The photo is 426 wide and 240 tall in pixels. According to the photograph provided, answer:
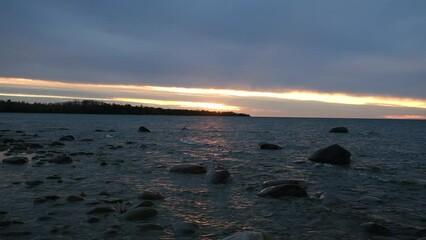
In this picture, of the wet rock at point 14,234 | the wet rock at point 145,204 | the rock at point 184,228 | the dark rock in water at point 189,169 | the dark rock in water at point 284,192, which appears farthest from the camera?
the dark rock in water at point 189,169

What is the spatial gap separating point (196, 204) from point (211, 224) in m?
2.33

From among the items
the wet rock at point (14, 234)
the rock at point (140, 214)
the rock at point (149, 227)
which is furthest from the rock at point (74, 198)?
the rock at point (149, 227)

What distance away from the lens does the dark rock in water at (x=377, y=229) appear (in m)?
9.66

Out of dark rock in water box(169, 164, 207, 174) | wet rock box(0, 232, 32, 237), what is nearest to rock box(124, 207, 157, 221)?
wet rock box(0, 232, 32, 237)

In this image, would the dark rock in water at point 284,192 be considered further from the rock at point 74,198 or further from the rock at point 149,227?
the rock at point 74,198

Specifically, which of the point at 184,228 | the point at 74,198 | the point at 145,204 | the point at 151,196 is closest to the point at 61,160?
the point at 74,198

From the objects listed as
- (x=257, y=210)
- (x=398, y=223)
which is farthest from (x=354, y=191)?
(x=257, y=210)

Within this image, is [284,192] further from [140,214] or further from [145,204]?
[140,214]

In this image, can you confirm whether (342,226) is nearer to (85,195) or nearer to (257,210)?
(257,210)

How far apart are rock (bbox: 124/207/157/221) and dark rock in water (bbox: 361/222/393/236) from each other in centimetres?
591

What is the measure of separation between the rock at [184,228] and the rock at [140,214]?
1252 millimetres

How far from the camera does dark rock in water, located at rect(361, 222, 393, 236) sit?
9656 mm

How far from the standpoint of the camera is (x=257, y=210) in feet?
38.3

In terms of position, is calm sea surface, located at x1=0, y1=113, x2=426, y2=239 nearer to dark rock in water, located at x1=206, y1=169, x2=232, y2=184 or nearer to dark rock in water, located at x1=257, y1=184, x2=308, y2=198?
dark rock in water, located at x1=257, y1=184, x2=308, y2=198
